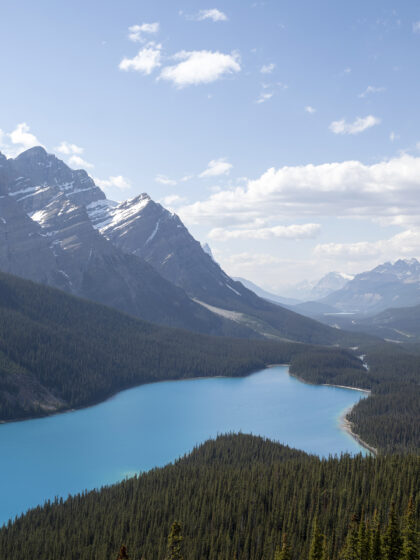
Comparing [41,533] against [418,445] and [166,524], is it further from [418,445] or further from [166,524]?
[418,445]

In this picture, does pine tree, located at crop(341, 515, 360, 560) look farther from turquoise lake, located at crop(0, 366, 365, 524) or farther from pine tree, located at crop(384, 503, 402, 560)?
turquoise lake, located at crop(0, 366, 365, 524)

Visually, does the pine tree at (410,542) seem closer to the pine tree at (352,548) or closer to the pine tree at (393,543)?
the pine tree at (393,543)

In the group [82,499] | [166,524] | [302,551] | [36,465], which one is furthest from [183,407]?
[302,551]

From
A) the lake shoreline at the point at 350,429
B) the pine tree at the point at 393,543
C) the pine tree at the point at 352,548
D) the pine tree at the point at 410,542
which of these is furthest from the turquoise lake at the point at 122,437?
the pine tree at the point at 410,542

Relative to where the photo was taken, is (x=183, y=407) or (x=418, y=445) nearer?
(x=418, y=445)

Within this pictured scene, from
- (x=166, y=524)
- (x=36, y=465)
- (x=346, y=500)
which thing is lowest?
(x=36, y=465)

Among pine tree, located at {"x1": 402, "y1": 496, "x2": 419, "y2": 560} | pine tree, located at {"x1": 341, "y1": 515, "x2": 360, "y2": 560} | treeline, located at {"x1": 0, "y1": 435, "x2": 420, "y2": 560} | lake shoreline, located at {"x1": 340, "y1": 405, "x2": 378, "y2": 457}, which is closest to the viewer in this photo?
pine tree, located at {"x1": 402, "y1": 496, "x2": 419, "y2": 560}

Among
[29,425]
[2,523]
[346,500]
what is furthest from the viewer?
[29,425]

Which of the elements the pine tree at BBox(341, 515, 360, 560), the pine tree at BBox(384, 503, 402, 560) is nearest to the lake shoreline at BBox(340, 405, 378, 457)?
the pine tree at BBox(384, 503, 402, 560)
